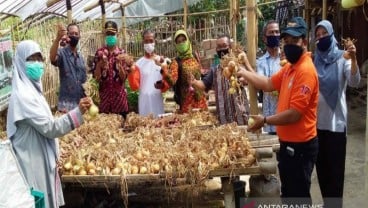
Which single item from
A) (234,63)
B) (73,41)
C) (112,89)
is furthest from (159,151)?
(73,41)

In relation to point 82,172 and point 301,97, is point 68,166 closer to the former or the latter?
point 82,172

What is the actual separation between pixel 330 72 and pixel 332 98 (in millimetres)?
237

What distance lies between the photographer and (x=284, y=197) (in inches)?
157

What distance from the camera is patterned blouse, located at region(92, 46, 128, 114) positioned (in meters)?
5.85

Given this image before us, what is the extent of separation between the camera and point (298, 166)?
12.3 ft

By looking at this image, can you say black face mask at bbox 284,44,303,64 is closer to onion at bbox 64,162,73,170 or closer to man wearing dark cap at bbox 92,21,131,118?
onion at bbox 64,162,73,170

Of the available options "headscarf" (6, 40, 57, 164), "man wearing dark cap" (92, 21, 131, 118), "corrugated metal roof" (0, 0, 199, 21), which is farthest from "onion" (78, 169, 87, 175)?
"corrugated metal roof" (0, 0, 199, 21)

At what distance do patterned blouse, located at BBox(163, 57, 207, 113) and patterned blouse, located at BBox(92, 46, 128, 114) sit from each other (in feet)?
2.13

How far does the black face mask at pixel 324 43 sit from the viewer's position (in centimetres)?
411

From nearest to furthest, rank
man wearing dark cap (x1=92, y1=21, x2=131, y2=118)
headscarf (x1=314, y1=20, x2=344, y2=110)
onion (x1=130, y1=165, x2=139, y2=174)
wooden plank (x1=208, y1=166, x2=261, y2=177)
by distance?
wooden plank (x1=208, y1=166, x2=261, y2=177), onion (x1=130, y1=165, x2=139, y2=174), headscarf (x1=314, y1=20, x2=344, y2=110), man wearing dark cap (x1=92, y1=21, x2=131, y2=118)

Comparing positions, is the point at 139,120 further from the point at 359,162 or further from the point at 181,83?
the point at 359,162

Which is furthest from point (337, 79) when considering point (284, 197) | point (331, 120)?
point (284, 197)

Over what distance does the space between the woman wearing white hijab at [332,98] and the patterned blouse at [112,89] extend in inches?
103

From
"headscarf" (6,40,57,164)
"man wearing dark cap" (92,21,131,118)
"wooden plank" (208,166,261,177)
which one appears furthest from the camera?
"man wearing dark cap" (92,21,131,118)
